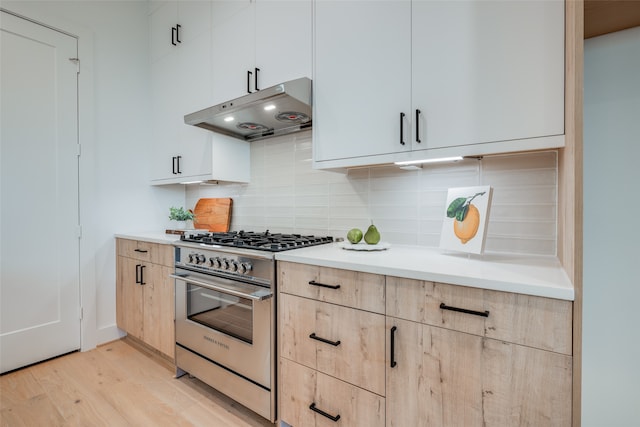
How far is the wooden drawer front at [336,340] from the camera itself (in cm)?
112

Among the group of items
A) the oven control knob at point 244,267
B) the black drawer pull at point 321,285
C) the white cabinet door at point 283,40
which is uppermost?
the white cabinet door at point 283,40

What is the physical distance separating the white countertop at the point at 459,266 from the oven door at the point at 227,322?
33 centimetres

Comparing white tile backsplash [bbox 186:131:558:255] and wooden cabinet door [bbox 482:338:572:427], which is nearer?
wooden cabinet door [bbox 482:338:572:427]

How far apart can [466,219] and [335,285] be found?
2.10 feet

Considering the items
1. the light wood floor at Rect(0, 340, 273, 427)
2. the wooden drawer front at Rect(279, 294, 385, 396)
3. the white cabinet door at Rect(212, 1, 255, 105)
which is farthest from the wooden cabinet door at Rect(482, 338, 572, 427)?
the white cabinet door at Rect(212, 1, 255, 105)

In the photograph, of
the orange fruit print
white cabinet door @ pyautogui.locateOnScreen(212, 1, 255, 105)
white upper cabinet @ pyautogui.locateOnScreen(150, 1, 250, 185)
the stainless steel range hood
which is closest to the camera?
the orange fruit print

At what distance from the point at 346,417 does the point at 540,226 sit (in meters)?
1.15

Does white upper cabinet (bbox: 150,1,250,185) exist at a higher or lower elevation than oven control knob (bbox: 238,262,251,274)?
higher

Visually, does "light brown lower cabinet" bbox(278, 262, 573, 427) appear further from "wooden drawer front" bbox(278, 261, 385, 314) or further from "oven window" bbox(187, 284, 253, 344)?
"oven window" bbox(187, 284, 253, 344)

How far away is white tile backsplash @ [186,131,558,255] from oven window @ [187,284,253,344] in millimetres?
677

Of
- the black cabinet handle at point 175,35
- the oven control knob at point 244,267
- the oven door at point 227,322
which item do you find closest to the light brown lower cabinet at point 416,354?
the oven door at point 227,322

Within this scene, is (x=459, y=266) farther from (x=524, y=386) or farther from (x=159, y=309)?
(x=159, y=309)

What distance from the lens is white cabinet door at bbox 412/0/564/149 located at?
101 centimetres

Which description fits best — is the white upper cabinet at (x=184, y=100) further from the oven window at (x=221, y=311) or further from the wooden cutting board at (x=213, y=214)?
the oven window at (x=221, y=311)
